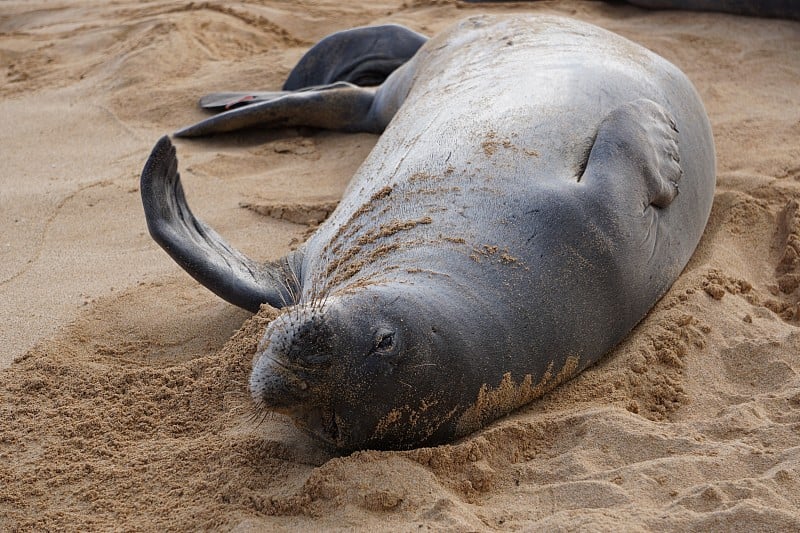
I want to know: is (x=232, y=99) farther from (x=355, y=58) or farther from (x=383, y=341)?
(x=383, y=341)

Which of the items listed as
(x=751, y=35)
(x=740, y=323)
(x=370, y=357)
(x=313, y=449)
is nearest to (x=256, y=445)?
(x=313, y=449)

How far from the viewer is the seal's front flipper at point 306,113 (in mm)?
5410

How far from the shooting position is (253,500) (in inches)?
98.1

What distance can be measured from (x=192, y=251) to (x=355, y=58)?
288cm

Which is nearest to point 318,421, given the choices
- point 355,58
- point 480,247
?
point 480,247

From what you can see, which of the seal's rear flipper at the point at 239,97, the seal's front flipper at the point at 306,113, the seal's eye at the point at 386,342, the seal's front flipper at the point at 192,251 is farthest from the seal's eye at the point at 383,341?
the seal's rear flipper at the point at 239,97

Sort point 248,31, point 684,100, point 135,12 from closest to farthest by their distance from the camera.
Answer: point 684,100 → point 248,31 → point 135,12

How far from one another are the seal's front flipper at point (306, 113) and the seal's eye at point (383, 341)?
307 centimetres

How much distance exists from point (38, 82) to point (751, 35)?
4.70 m

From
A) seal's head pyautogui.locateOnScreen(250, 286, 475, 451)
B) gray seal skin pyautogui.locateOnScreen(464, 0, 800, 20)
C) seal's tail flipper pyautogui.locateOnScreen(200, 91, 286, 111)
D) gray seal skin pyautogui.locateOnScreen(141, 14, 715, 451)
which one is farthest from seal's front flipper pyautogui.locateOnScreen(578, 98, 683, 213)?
gray seal skin pyautogui.locateOnScreen(464, 0, 800, 20)

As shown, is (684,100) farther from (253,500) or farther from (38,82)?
(38,82)

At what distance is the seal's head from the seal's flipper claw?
3.54 meters

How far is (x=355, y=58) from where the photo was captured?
5.96 metres

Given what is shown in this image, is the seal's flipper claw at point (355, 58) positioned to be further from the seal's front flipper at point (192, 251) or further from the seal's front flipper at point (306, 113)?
the seal's front flipper at point (192, 251)
